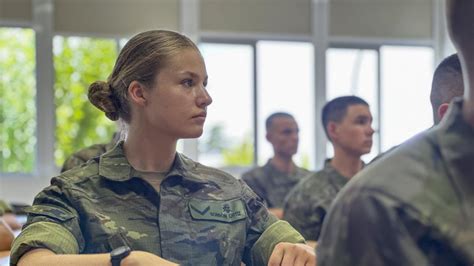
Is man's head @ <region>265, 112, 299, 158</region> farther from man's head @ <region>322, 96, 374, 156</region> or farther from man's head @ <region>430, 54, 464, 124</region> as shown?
man's head @ <region>430, 54, 464, 124</region>

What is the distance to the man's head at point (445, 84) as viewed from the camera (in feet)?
5.60

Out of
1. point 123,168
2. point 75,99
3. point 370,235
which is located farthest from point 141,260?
point 75,99

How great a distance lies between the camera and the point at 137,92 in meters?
1.68

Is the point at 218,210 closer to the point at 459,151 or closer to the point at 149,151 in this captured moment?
the point at 149,151

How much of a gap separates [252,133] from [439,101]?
5252 millimetres

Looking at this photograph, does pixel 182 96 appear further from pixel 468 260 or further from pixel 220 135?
pixel 220 135

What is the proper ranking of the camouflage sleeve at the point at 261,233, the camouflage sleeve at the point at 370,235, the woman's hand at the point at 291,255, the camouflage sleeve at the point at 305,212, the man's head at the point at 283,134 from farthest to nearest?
1. the man's head at the point at 283,134
2. the camouflage sleeve at the point at 305,212
3. the camouflage sleeve at the point at 261,233
4. the woman's hand at the point at 291,255
5. the camouflage sleeve at the point at 370,235

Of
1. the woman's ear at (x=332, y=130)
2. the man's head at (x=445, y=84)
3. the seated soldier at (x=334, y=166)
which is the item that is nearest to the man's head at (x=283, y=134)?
the seated soldier at (x=334, y=166)

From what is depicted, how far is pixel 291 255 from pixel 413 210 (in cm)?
90

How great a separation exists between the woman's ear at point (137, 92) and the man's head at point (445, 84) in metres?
0.70

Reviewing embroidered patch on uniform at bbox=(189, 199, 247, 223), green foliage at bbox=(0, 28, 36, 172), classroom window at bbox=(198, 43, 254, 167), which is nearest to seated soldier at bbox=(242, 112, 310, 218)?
classroom window at bbox=(198, 43, 254, 167)

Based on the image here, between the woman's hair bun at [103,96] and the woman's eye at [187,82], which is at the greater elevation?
the woman's eye at [187,82]

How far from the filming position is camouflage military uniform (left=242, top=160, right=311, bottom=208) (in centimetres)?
483

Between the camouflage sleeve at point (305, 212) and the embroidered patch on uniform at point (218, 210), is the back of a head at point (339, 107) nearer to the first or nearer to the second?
the camouflage sleeve at point (305, 212)
